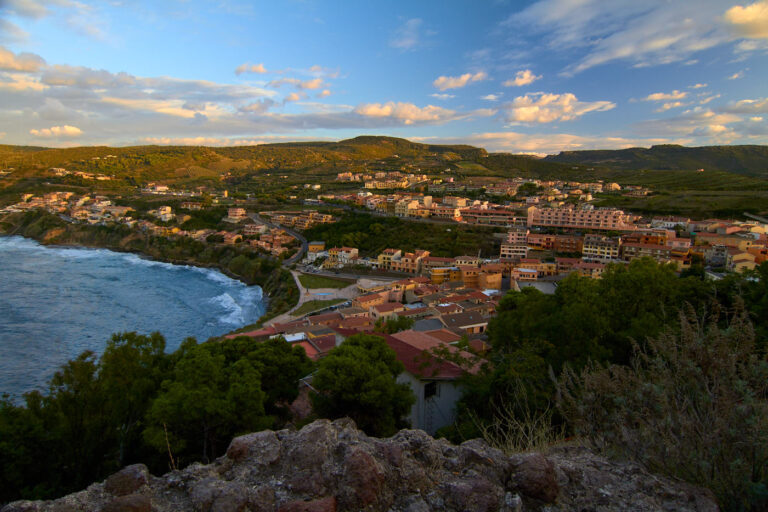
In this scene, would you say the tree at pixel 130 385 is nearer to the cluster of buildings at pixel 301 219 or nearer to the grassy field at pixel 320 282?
the grassy field at pixel 320 282

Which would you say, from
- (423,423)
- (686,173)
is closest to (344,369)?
(423,423)

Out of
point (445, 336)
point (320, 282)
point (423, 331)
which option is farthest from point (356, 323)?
point (320, 282)

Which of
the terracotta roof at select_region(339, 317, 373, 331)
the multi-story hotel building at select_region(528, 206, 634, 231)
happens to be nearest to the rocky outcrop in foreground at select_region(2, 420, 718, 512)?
the terracotta roof at select_region(339, 317, 373, 331)

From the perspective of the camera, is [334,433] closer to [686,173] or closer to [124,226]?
[124,226]

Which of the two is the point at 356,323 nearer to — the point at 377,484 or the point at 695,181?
the point at 377,484

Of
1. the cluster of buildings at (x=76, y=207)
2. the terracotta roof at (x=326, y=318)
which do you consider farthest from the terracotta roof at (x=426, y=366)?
the cluster of buildings at (x=76, y=207)

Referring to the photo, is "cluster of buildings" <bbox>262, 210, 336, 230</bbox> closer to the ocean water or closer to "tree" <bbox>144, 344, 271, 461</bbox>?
the ocean water
